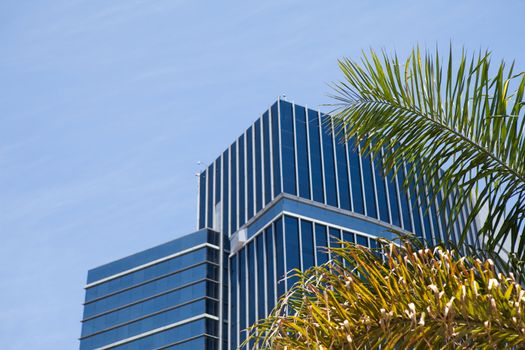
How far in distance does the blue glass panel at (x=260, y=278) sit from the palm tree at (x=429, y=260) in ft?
191

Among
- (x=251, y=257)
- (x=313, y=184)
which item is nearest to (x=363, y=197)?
(x=313, y=184)

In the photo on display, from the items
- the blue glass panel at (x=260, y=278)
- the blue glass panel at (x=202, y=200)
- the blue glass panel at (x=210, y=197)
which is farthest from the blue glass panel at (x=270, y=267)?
the blue glass panel at (x=202, y=200)

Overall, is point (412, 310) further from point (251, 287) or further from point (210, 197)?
point (210, 197)

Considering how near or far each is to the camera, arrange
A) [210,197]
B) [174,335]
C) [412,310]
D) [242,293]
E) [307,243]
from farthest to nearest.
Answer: [210,197]
[174,335]
[242,293]
[307,243]
[412,310]

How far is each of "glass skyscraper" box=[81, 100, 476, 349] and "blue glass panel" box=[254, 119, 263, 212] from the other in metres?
0.11

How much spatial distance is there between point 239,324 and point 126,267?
1535cm

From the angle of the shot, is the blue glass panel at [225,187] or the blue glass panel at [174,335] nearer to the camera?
the blue glass panel at [174,335]

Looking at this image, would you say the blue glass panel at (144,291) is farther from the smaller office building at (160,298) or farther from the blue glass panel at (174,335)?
the blue glass panel at (174,335)

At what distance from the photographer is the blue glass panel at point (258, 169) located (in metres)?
72.8

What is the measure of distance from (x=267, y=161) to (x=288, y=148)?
85.7 inches

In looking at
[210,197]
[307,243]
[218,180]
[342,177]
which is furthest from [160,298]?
[342,177]

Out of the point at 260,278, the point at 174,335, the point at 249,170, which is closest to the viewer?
the point at 260,278

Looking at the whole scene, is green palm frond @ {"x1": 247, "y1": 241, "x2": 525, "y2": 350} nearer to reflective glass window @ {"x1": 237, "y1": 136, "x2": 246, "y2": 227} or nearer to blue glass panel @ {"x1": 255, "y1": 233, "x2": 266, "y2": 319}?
blue glass panel @ {"x1": 255, "y1": 233, "x2": 266, "y2": 319}

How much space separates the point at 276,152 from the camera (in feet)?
238
